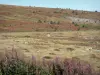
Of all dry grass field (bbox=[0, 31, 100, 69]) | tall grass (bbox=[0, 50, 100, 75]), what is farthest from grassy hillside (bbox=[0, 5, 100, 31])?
tall grass (bbox=[0, 50, 100, 75])

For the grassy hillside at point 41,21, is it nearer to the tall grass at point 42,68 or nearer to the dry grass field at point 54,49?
the dry grass field at point 54,49

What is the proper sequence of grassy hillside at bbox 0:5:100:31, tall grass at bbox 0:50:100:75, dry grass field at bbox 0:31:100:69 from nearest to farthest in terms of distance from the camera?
tall grass at bbox 0:50:100:75, dry grass field at bbox 0:31:100:69, grassy hillside at bbox 0:5:100:31

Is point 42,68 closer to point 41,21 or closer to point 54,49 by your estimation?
point 54,49

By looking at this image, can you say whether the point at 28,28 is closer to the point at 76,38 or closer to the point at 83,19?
the point at 76,38

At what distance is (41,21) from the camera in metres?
28.8

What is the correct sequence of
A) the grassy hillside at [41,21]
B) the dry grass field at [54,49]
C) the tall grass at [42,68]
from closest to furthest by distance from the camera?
the tall grass at [42,68]
the dry grass field at [54,49]
the grassy hillside at [41,21]

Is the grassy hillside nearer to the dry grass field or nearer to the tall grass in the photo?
the dry grass field

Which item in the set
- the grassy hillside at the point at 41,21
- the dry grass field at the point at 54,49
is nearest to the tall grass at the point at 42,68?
the dry grass field at the point at 54,49

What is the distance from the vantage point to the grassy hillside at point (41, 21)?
83.1ft

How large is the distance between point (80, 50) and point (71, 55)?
1547 mm

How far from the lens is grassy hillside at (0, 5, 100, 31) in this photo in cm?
2534

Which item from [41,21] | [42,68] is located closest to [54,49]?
[42,68]

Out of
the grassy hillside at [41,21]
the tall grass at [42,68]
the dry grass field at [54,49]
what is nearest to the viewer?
the tall grass at [42,68]

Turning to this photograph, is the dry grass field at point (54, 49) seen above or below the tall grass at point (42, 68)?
below
